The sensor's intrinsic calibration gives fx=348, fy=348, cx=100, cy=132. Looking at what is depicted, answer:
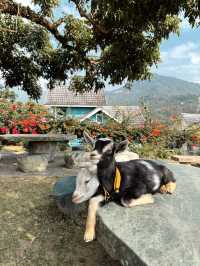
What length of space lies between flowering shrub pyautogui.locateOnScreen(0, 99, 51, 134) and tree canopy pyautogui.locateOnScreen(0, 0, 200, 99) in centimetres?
230

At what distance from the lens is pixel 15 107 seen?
1764 cm

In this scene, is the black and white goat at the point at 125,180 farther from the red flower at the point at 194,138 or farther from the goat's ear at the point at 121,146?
the red flower at the point at 194,138

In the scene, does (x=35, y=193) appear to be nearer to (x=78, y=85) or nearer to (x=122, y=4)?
(x=122, y=4)

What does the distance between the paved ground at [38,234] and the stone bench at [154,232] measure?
1.23 m

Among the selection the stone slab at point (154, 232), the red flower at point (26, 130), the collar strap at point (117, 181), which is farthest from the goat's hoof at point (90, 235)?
the red flower at point (26, 130)

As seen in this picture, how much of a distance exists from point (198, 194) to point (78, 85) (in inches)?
336

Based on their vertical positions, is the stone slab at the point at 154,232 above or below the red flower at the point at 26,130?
below

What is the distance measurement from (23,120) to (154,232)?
1244cm

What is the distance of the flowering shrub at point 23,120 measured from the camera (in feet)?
49.5

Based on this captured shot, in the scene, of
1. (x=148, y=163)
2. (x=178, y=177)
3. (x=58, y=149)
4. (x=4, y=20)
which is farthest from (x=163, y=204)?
(x=58, y=149)

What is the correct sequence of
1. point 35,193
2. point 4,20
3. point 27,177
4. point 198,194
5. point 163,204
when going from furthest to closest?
point 4,20 → point 27,177 → point 35,193 → point 198,194 → point 163,204

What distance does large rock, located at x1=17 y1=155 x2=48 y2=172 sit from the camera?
30.7 feet

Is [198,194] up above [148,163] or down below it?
below

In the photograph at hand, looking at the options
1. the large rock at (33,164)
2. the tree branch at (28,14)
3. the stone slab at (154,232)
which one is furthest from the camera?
the tree branch at (28,14)
